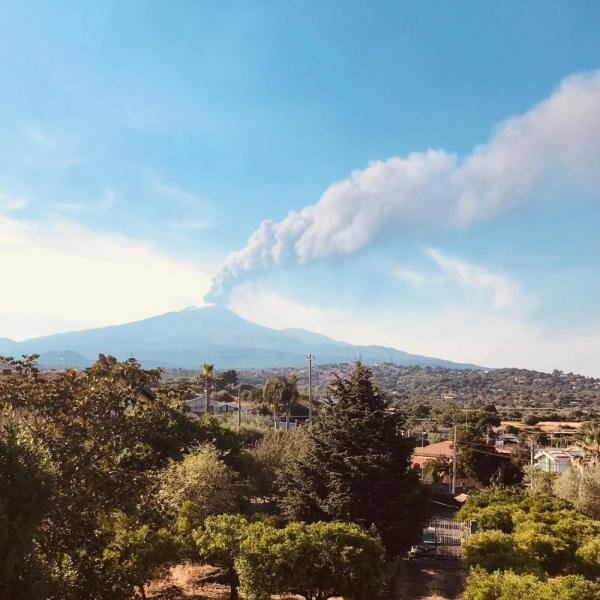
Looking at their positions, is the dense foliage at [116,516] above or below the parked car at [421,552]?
above

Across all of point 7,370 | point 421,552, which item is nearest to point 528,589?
point 421,552

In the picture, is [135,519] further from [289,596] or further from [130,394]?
[289,596]

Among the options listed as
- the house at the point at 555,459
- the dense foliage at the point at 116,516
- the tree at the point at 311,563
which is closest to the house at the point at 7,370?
the dense foliage at the point at 116,516

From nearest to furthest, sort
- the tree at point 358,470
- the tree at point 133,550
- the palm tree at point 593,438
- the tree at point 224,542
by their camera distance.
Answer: the tree at point 133,550 → the tree at point 224,542 → the tree at point 358,470 → the palm tree at point 593,438

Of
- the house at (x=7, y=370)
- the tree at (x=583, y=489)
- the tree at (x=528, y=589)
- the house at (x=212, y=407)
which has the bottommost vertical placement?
the house at (x=212, y=407)

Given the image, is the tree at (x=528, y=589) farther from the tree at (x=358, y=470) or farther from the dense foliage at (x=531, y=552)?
the tree at (x=358, y=470)

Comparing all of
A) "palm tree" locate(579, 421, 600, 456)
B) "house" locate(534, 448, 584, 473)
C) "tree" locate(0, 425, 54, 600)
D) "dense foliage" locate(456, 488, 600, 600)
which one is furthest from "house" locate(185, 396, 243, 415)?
"tree" locate(0, 425, 54, 600)

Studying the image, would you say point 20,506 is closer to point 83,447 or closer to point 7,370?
point 83,447
